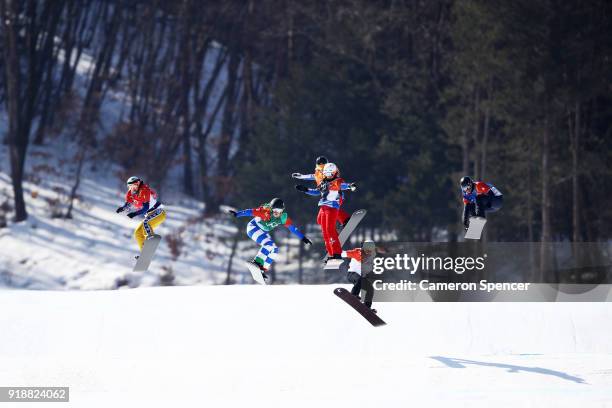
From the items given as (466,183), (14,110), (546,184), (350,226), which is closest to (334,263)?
(350,226)

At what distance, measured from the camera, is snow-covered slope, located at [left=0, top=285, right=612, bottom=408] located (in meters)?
14.3

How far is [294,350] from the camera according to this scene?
662 inches

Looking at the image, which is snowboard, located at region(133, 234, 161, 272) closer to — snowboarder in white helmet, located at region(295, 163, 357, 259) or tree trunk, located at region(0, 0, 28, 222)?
snowboarder in white helmet, located at region(295, 163, 357, 259)

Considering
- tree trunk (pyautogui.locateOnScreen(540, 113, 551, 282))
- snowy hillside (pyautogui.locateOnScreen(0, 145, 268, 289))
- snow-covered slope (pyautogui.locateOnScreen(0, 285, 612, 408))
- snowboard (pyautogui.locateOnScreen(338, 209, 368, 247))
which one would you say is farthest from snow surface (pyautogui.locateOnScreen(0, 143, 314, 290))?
snowboard (pyautogui.locateOnScreen(338, 209, 368, 247))

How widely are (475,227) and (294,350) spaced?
155 inches

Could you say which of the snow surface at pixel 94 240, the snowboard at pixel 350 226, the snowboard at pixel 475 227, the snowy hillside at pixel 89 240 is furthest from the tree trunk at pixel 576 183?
the snowboard at pixel 350 226

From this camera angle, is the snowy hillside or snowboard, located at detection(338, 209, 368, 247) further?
the snowy hillside

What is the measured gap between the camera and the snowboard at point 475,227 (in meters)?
15.0

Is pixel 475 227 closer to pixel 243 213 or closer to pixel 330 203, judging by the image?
pixel 330 203

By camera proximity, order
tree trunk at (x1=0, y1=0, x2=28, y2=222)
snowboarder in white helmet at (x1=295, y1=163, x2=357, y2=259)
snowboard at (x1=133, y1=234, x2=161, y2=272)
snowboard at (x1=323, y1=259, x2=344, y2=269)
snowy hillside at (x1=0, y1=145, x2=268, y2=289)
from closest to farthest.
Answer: snowboard at (x1=323, y1=259, x2=344, y2=269) → snowboarder in white helmet at (x1=295, y1=163, x2=357, y2=259) → snowboard at (x1=133, y1=234, x2=161, y2=272) → snowy hillside at (x1=0, y1=145, x2=268, y2=289) → tree trunk at (x1=0, y1=0, x2=28, y2=222)

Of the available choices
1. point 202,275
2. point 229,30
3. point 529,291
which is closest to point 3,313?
point 529,291

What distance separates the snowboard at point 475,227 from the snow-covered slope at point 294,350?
2.12m

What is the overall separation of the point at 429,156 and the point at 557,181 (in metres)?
5.28

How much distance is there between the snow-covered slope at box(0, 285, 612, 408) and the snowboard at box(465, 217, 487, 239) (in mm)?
2115
